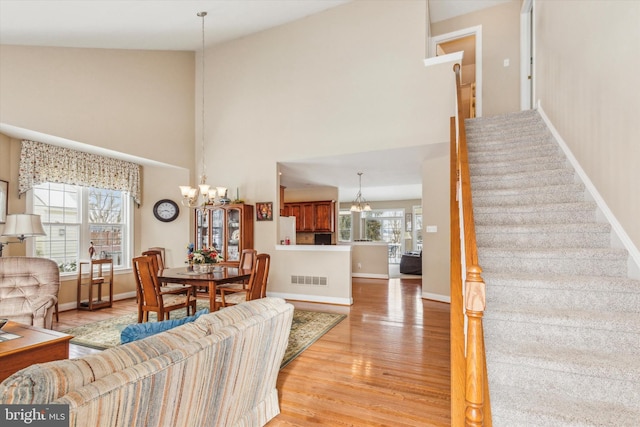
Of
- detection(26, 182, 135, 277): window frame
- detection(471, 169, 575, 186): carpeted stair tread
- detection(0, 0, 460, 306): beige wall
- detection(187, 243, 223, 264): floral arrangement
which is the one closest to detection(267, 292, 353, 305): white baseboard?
detection(0, 0, 460, 306): beige wall

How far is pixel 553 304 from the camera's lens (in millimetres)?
2107

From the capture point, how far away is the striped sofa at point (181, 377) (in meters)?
0.97

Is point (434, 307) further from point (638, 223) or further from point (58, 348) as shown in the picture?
point (58, 348)

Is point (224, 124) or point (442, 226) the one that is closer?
point (442, 226)

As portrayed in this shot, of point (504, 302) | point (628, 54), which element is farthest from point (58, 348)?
point (628, 54)

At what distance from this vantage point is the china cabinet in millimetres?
5918

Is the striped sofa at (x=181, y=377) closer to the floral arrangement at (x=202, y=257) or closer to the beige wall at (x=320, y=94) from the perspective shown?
the floral arrangement at (x=202, y=257)

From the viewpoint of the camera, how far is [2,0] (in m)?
3.29

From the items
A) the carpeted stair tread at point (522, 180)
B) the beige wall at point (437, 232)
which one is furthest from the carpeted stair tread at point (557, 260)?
the beige wall at point (437, 232)

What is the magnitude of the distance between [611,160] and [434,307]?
3.23 metres

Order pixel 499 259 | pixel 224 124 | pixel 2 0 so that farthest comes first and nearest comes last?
pixel 224 124
pixel 2 0
pixel 499 259

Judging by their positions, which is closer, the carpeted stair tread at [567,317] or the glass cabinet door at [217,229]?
the carpeted stair tread at [567,317]

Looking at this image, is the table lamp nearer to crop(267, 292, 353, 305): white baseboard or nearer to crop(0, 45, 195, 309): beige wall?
crop(0, 45, 195, 309): beige wall

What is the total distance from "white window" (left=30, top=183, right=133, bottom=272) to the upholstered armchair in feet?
6.53
